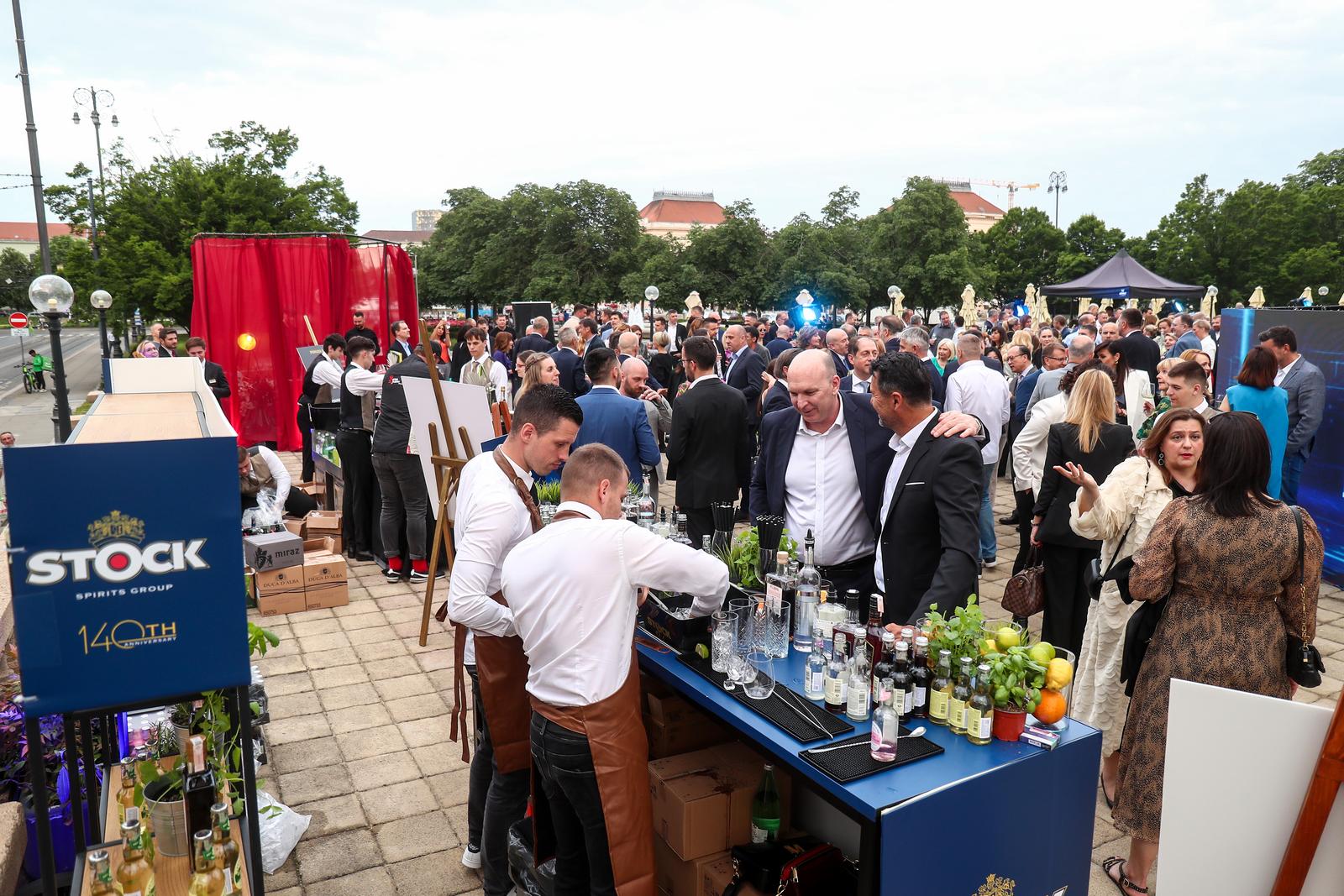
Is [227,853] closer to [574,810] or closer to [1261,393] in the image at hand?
[574,810]

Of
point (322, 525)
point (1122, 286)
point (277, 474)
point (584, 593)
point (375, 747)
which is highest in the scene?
point (1122, 286)

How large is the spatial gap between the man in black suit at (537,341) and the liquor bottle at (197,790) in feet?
28.3

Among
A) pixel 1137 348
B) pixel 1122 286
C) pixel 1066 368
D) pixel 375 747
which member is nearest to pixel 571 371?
pixel 1066 368

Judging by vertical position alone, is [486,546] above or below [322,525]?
above

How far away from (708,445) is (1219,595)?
11.0 ft

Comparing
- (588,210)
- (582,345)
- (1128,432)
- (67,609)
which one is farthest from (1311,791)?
(588,210)

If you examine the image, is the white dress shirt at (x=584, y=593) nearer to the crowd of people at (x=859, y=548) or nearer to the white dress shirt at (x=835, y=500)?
the crowd of people at (x=859, y=548)

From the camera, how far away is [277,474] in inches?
281

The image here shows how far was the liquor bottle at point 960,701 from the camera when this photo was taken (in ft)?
8.39

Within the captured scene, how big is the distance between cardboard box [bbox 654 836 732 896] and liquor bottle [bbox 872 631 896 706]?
2.77ft

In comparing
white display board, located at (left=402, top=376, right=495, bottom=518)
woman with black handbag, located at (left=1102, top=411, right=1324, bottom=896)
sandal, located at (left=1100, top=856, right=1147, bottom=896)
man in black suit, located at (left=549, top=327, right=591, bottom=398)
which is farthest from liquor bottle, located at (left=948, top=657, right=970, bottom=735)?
man in black suit, located at (left=549, top=327, right=591, bottom=398)

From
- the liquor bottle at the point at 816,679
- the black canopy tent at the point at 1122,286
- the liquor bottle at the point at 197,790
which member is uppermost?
the black canopy tent at the point at 1122,286

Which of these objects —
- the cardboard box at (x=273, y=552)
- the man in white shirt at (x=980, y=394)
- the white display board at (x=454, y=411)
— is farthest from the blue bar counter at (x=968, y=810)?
the cardboard box at (x=273, y=552)

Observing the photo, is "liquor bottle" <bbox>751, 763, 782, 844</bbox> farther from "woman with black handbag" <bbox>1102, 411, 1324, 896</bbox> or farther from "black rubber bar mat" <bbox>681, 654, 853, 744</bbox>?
"woman with black handbag" <bbox>1102, 411, 1324, 896</bbox>
